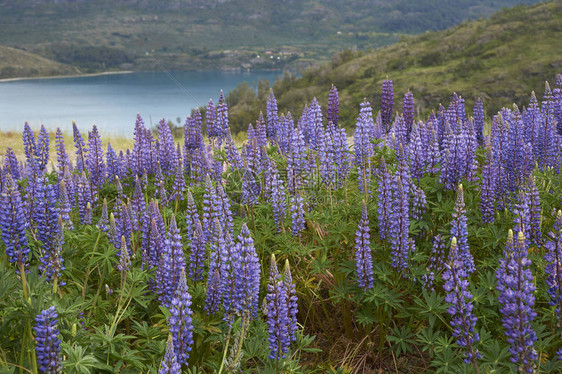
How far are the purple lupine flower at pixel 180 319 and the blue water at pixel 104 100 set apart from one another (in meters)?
37.7

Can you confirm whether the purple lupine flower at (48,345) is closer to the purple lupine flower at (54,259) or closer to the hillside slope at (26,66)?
the purple lupine flower at (54,259)

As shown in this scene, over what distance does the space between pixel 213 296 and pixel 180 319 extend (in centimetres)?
62

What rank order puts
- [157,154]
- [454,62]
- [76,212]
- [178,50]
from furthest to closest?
[178,50] < [454,62] < [157,154] < [76,212]

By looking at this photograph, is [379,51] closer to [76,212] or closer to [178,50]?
[76,212]

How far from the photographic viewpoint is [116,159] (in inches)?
249

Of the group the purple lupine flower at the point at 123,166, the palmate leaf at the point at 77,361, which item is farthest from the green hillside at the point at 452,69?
the palmate leaf at the point at 77,361

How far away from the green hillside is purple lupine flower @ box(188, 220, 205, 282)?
83.5 ft

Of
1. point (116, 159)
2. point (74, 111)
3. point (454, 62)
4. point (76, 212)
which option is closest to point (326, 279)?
point (76, 212)

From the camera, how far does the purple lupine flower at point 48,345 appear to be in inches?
92.3

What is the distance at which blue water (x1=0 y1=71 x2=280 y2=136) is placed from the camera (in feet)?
172

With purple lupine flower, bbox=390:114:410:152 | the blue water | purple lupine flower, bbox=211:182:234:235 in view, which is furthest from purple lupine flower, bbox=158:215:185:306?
the blue water

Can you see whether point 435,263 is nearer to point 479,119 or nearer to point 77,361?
point 77,361

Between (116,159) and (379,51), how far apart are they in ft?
179

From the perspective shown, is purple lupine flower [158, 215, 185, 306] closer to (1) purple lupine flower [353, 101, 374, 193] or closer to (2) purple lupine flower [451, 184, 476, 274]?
(2) purple lupine flower [451, 184, 476, 274]
